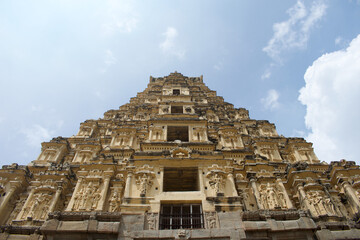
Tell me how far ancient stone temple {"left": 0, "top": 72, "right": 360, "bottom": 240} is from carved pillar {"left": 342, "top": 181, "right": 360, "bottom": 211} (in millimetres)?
68

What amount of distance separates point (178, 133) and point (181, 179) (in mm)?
7511

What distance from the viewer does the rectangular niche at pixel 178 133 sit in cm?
2484

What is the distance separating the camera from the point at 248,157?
67.2 ft

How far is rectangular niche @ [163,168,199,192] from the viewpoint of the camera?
17828 millimetres

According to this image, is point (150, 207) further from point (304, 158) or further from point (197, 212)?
point (304, 158)

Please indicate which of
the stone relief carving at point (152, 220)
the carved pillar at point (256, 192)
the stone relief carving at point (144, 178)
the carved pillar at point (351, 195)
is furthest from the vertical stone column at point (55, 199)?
the carved pillar at point (351, 195)

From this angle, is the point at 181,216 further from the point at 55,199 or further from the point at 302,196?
the point at 55,199

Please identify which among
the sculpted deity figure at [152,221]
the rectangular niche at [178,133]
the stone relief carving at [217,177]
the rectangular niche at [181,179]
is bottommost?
the sculpted deity figure at [152,221]

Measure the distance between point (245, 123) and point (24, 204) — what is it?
23.3 meters

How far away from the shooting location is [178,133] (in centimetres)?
2534

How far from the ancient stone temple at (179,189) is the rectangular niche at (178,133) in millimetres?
97

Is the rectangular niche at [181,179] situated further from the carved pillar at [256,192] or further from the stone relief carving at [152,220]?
the stone relief carving at [152,220]

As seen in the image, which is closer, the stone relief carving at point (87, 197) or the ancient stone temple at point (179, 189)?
the ancient stone temple at point (179, 189)

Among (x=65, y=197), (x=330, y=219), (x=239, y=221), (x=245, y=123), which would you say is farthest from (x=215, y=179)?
(x=245, y=123)
